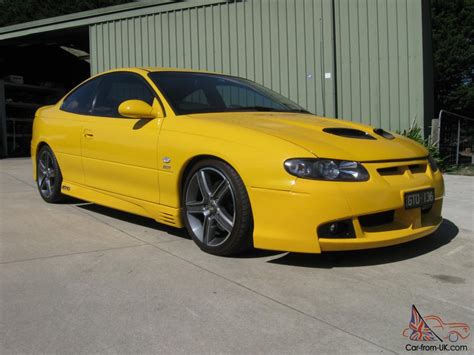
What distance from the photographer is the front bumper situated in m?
3.19

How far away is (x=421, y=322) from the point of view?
263 centimetres

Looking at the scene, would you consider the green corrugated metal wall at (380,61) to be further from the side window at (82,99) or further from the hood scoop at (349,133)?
the side window at (82,99)

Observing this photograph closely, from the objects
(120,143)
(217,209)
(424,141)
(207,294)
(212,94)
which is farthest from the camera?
(424,141)

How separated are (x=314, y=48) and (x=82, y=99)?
5.62m

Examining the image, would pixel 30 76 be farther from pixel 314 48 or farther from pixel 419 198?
pixel 419 198

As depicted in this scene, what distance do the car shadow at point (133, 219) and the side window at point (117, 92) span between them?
3.41ft

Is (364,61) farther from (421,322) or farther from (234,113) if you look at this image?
(421,322)

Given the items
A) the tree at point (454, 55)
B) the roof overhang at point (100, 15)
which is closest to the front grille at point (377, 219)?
the roof overhang at point (100, 15)

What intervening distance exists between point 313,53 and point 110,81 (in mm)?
5601

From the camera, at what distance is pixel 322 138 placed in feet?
11.7

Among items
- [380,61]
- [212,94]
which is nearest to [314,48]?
[380,61]

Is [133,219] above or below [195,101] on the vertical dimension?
below

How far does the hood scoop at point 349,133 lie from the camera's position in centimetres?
376

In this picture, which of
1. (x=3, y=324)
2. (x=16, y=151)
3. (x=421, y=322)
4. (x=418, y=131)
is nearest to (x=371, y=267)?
(x=421, y=322)
